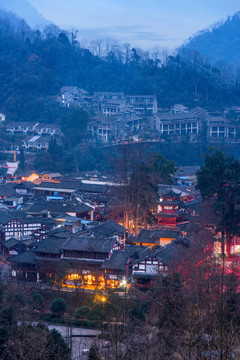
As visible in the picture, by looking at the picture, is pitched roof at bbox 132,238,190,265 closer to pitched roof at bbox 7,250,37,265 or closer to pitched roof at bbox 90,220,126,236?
pitched roof at bbox 90,220,126,236

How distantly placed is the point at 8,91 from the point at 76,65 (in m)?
5.75

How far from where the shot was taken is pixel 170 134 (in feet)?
89.8

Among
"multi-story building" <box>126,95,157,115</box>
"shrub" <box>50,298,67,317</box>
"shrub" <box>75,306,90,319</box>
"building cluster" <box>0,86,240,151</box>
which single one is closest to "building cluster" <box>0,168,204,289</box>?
"shrub" <box>50,298,67,317</box>

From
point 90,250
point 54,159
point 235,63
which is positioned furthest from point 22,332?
point 235,63

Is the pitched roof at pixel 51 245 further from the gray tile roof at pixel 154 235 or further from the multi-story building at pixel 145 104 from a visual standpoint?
the multi-story building at pixel 145 104

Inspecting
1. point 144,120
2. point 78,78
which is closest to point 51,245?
point 144,120

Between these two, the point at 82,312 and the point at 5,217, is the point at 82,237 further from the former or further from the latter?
the point at 5,217

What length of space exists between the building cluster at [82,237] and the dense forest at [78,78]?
704 cm

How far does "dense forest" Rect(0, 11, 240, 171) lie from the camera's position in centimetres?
2823

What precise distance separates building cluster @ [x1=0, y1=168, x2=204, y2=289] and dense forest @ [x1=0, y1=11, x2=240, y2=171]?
7045mm

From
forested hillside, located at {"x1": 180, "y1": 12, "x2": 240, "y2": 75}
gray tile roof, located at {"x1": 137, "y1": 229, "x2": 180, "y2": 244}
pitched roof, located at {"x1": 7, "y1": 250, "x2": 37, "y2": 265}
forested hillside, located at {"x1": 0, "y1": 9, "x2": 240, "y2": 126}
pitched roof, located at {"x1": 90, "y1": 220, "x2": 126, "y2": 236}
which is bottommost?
pitched roof, located at {"x1": 7, "y1": 250, "x2": 37, "y2": 265}

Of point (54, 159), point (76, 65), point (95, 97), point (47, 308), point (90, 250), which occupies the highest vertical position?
point (76, 65)

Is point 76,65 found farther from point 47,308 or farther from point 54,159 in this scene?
point 47,308

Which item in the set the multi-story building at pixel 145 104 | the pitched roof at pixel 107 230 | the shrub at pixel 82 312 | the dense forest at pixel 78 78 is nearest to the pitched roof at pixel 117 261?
the pitched roof at pixel 107 230
